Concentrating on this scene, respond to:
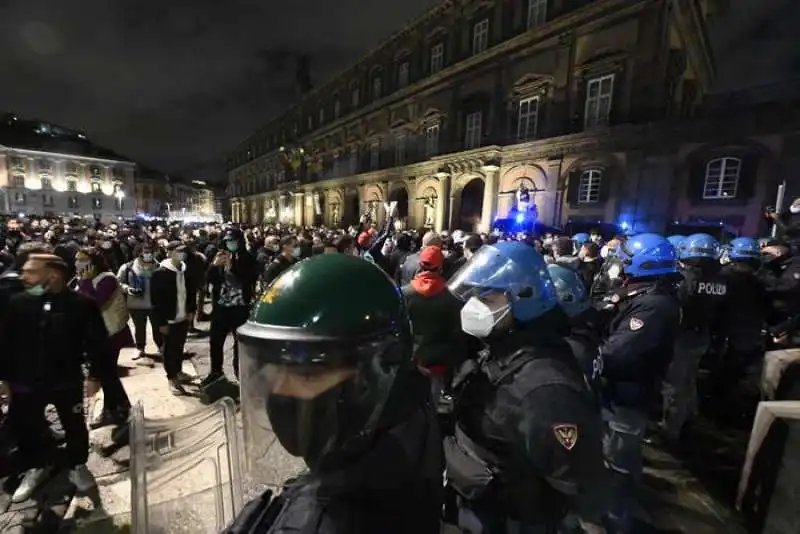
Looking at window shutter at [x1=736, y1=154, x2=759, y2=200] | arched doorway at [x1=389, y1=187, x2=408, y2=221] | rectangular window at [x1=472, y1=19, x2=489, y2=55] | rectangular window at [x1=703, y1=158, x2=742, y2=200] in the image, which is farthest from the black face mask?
arched doorway at [x1=389, y1=187, x2=408, y2=221]

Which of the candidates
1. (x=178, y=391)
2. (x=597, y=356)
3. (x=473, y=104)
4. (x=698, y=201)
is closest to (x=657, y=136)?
(x=698, y=201)

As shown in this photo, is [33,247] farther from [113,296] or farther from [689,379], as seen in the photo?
[689,379]

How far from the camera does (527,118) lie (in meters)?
19.0

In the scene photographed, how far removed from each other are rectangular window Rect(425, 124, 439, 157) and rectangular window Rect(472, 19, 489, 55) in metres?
4.78

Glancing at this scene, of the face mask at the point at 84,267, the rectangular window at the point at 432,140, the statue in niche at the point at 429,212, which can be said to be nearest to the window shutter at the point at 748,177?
the statue in niche at the point at 429,212

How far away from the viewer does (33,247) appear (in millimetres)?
3291

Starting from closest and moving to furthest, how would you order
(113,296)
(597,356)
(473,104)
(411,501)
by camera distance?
1. (411,501)
2. (597,356)
3. (113,296)
4. (473,104)

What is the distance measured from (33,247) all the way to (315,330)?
3734mm

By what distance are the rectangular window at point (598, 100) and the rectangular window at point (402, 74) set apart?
15.2 m

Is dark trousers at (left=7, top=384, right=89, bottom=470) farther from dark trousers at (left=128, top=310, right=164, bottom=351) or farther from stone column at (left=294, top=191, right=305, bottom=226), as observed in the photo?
stone column at (left=294, top=191, right=305, bottom=226)

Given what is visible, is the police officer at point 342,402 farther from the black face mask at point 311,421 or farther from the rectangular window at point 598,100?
the rectangular window at point 598,100

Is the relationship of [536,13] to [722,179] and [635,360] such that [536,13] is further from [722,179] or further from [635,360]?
[635,360]

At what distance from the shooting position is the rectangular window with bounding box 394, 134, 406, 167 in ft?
90.4

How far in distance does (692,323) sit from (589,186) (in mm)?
12967
